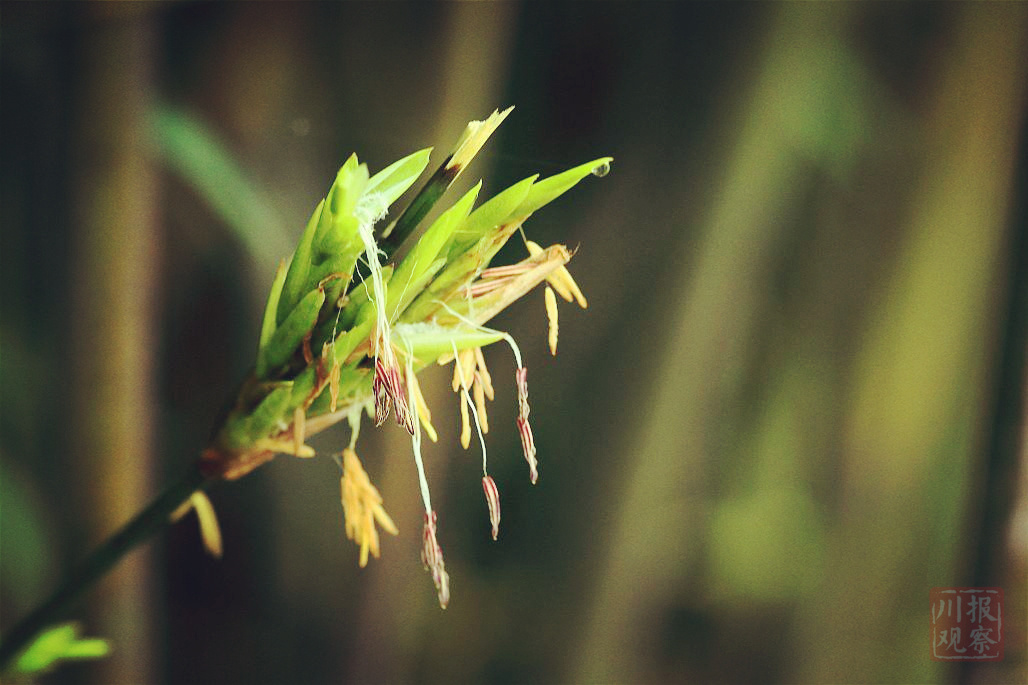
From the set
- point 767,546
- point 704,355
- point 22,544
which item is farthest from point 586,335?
point 22,544

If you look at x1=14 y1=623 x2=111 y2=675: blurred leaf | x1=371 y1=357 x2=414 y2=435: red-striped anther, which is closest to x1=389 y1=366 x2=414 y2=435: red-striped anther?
x1=371 y1=357 x2=414 y2=435: red-striped anther

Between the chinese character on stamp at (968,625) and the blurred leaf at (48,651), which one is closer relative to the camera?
the blurred leaf at (48,651)

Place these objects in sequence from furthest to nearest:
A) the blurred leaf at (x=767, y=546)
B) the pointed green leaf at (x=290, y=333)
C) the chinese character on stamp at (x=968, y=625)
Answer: the blurred leaf at (x=767, y=546) < the chinese character on stamp at (x=968, y=625) < the pointed green leaf at (x=290, y=333)

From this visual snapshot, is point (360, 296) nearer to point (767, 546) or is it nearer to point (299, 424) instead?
point (299, 424)

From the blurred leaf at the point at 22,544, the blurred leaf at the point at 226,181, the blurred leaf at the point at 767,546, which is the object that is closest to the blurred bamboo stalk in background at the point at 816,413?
the blurred leaf at the point at 767,546

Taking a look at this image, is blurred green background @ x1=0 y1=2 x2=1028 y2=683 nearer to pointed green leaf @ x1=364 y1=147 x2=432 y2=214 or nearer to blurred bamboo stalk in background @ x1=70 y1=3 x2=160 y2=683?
blurred bamboo stalk in background @ x1=70 y1=3 x2=160 y2=683

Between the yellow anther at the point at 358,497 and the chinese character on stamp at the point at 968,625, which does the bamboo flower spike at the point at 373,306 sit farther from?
the chinese character on stamp at the point at 968,625
